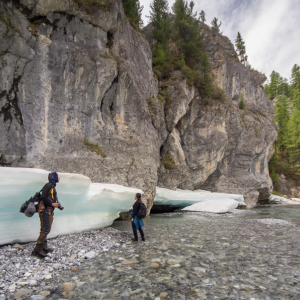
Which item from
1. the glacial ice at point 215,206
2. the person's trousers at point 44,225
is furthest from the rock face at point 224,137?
the person's trousers at point 44,225

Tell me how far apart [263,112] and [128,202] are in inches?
1748

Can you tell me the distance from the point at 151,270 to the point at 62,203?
586 cm

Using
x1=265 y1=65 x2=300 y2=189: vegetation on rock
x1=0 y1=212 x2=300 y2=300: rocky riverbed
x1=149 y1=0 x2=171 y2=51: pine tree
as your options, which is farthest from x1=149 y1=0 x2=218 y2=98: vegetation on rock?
x1=265 y1=65 x2=300 y2=189: vegetation on rock

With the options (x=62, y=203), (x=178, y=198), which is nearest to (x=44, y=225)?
(x=62, y=203)

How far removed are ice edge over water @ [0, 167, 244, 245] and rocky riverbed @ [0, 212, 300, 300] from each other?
0.65 meters

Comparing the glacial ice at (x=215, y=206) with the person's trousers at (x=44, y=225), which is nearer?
the person's trousers at (x=44, y=225)

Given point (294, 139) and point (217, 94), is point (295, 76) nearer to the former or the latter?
point (294, 139)

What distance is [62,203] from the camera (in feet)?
33.1

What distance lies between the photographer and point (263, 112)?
154 ft

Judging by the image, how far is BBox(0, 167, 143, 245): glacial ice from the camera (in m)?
7.93

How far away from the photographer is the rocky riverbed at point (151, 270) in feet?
15.7

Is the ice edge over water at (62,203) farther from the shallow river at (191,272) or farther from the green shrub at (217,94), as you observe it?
the green shrub at (217,94)

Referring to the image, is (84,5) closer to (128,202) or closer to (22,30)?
(22,30)

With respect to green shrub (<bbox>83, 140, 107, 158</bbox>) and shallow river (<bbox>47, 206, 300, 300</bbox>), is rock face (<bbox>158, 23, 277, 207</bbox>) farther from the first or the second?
shallow river (<bbox>47, 206, 300, 300</bbox>)
